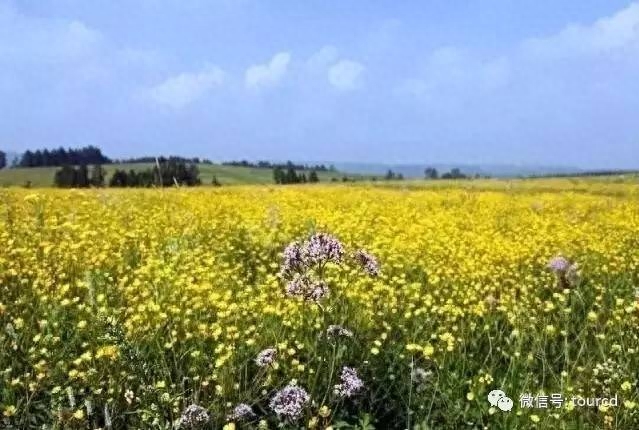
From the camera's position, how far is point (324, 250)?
219 inches

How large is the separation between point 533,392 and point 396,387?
3.89ft

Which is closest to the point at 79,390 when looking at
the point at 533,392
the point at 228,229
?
the point at 533,392

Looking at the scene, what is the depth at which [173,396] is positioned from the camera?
4.77 m

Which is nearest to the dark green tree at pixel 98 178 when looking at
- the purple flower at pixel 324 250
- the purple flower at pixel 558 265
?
the purple flower at pixel 558 265

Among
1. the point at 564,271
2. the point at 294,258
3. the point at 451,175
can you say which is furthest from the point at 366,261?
the point at 451,175

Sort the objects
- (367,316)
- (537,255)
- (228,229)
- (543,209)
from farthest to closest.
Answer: (543,209) < (228,229) < (537,255) < (367,316)

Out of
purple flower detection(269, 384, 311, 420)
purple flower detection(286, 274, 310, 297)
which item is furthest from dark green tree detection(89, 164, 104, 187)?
purple flower detection(269, 384, 311, 420)

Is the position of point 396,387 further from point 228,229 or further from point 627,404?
point 228,229

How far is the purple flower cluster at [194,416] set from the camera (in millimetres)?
→ 4277

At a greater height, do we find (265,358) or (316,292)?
(316,292)

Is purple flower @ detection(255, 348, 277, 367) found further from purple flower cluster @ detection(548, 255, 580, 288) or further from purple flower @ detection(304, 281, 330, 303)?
purple flower cluster @ detection(548, 255, 580, 288)

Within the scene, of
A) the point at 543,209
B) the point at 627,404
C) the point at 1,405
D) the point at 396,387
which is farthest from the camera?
the point at 543,209

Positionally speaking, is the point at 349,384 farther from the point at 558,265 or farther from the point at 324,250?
the point at 558,265

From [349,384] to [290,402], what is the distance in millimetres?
483
